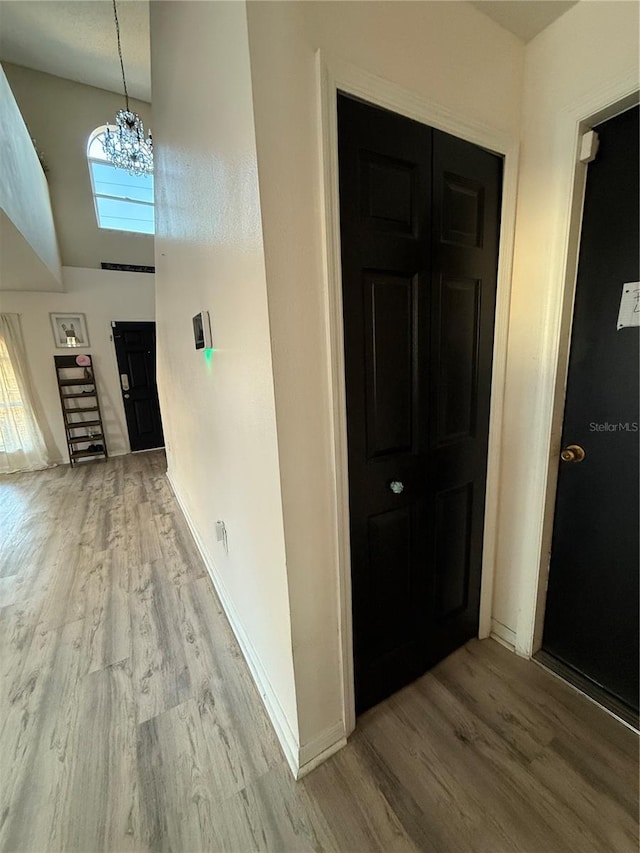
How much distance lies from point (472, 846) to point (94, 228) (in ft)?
22.5

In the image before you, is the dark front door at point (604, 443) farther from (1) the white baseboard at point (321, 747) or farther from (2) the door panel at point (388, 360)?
(1) the white baseboard at point (321, 747)

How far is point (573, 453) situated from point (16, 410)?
19.9 feet

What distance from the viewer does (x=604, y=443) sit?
1.25 meters

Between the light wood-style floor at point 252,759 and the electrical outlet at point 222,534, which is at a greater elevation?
the electrical outlet at point 222,534

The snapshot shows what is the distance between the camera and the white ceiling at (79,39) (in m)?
3.56

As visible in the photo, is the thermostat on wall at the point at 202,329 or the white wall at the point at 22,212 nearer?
the thermostat on wall at the point at 202,329

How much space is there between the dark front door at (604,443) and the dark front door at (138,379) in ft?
18.2

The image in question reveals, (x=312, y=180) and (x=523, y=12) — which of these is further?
(x=523, y=12)

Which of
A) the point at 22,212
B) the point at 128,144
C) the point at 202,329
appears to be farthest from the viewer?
the point at 128,144

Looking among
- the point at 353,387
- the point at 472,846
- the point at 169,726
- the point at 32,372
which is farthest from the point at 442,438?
the point at 32,372

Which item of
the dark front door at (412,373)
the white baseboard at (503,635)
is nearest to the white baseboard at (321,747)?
the dark front door at (412,373)

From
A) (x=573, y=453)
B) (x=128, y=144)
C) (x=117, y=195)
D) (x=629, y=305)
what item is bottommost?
(x=573, y=453)

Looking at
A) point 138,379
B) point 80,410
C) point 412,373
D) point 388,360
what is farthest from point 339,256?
point 80,410

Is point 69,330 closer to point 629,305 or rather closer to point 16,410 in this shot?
point 16,410
